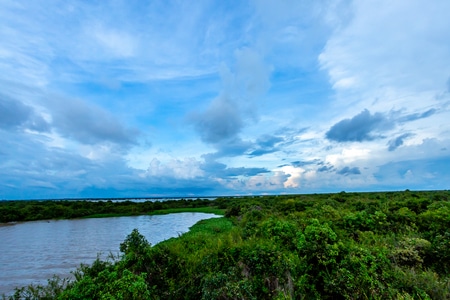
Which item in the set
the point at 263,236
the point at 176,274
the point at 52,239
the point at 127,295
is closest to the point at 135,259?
the point at 176,274

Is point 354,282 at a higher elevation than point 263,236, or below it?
below

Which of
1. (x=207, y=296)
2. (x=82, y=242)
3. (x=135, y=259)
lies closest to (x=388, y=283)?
(x=207, y=296)

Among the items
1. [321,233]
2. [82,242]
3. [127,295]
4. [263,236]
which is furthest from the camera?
[82,242]

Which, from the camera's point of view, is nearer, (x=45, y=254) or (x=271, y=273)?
(x=271, y=273)

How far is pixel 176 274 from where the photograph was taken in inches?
274

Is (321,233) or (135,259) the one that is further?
(321,233)

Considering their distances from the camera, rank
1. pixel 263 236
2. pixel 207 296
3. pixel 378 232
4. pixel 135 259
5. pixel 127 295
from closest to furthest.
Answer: pixel 127 295 → pixel 207 296 → pixel 135 259 → pixel 263 236 → pixel 378 232

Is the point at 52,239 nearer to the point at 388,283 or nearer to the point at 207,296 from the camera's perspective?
the point at 207,296

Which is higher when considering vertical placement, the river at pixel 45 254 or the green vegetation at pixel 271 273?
the green vegetation at pixel 271 273

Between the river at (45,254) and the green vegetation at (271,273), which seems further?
the river at (45,254)

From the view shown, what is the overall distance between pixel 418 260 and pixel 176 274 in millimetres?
7264

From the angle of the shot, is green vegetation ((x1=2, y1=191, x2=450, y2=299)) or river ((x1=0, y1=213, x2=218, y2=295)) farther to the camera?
river ((x1=0, y1=213, x2=218, y2=295))

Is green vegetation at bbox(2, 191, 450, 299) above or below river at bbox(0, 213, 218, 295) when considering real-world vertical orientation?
above

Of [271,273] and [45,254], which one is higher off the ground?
[271,273]
